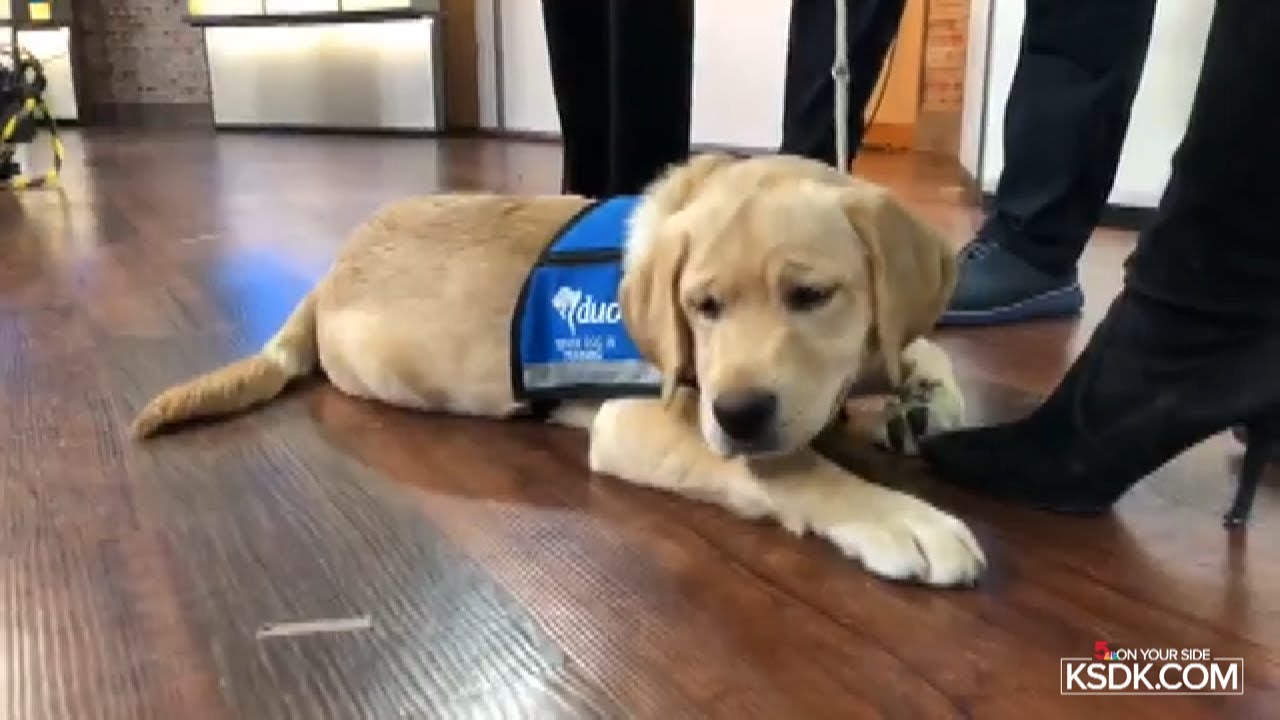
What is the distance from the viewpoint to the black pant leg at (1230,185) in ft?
3.10

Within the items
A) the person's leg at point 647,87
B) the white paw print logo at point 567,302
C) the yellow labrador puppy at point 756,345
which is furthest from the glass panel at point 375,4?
the white paw print logo at point 567,302

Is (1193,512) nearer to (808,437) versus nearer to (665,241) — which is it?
(808,437)

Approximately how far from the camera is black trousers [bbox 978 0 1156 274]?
71.2 inches

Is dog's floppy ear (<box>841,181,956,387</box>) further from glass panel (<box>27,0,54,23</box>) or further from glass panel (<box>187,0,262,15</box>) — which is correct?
glass panel (<box>27,0,54,23</box>)

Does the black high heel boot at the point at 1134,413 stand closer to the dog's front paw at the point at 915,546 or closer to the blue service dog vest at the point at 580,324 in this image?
the dog's front paw at the point at 915,546

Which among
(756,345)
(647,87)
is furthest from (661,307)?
(647,87)

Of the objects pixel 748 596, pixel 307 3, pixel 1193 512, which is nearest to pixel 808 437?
pixel 748 596

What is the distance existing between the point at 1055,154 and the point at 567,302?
0.92 m

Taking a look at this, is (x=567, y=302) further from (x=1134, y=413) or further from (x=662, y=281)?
(x=1134, y=413)

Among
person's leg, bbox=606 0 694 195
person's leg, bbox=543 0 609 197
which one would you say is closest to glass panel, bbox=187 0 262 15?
person's leg, bbox=543 0 609 197

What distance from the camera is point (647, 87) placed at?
2.03m

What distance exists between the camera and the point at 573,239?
137cm

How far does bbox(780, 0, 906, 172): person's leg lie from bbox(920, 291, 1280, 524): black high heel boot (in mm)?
935

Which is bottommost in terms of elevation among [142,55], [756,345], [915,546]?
[142,55]
